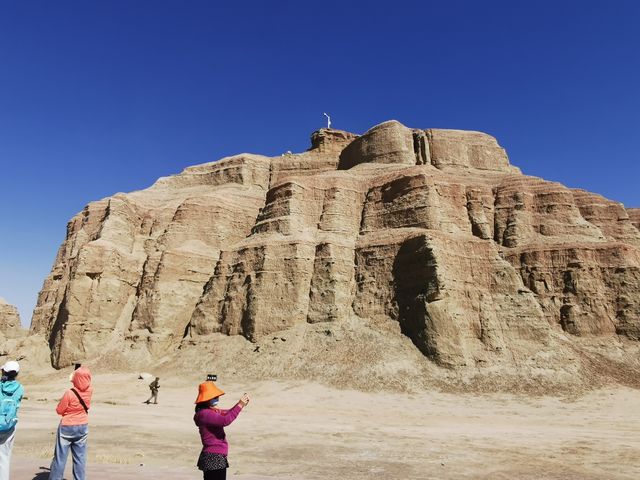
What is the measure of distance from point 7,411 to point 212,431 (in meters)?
3.22

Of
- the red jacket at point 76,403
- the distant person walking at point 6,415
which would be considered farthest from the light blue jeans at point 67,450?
the distant person walking at point 6,415

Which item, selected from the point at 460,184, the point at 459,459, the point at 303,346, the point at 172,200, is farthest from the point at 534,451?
the point at 172,200

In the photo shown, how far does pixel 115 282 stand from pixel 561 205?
42047mm

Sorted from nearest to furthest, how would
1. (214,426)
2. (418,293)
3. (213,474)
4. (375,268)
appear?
(213,474) < (214,426) < (418,293) < (375,268)

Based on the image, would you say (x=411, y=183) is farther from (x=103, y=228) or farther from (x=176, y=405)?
(x=103, y=228)

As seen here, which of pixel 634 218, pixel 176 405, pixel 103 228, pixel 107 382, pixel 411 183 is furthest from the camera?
pixel 634 218

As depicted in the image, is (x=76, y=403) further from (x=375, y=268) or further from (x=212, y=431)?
(x=375, y=268)

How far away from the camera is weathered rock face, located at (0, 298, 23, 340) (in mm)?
68625

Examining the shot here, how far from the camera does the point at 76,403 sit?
24.3 feet

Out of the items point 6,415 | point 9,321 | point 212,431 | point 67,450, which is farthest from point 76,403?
point 9,321

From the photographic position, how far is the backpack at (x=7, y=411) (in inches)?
248

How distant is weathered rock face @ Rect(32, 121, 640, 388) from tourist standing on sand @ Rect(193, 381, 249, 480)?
26433 mm

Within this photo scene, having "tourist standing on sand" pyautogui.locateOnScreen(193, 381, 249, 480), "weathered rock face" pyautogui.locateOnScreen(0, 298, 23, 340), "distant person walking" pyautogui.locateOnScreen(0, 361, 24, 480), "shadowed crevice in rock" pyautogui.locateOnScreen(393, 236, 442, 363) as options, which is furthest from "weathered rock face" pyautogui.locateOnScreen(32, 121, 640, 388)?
"distant person walking" pyautogui.locateOnScreen(0, 361, 24, 480)

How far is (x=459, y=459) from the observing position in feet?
37.9
